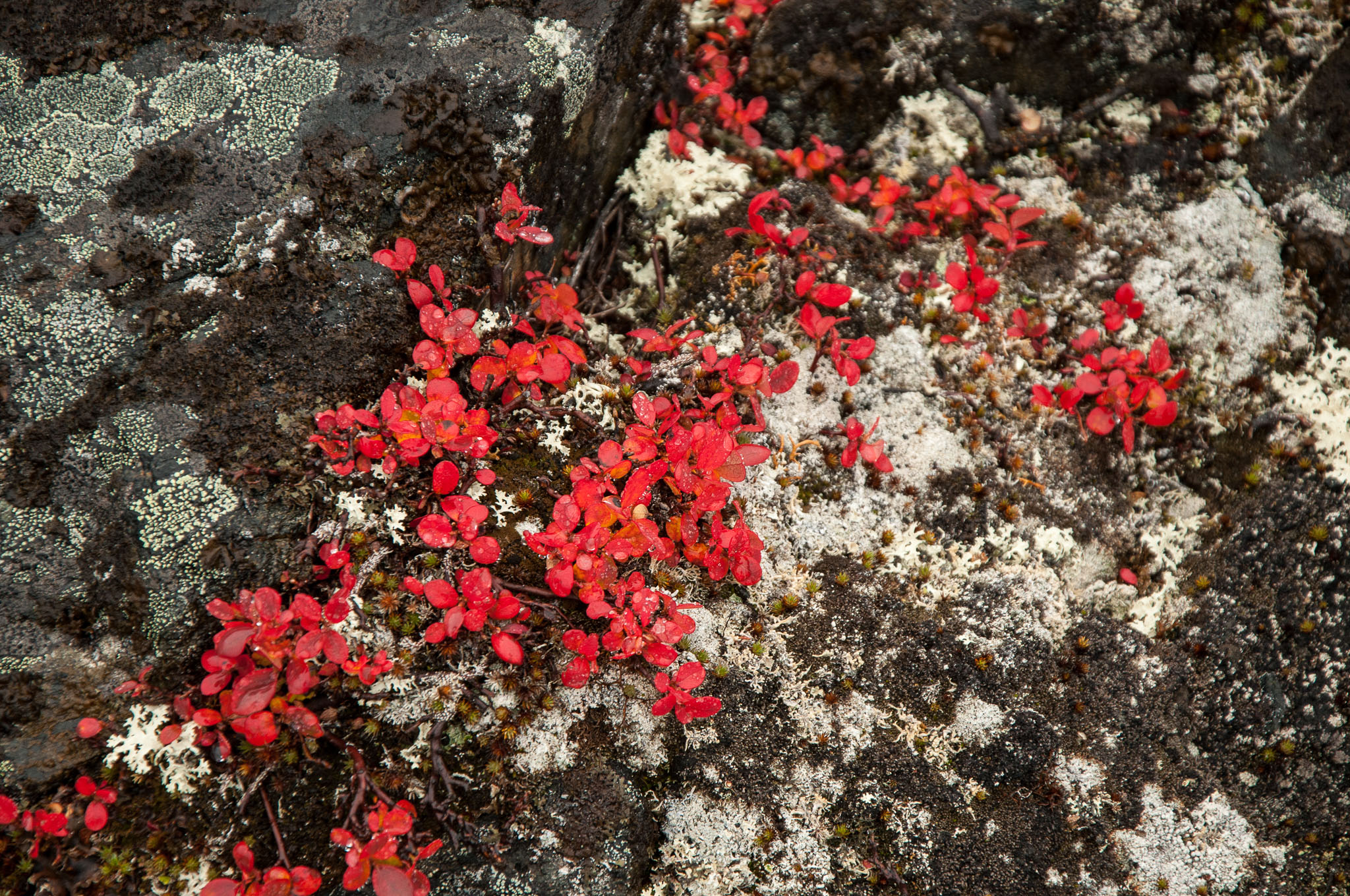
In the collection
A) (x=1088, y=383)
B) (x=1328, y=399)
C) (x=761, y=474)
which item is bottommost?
(x=761, y=474)

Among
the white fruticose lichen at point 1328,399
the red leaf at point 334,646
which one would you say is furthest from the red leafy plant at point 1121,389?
the red leaf at point 334,646

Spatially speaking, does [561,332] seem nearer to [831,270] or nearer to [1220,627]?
[831,270]

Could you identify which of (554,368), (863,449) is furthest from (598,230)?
(863,449)

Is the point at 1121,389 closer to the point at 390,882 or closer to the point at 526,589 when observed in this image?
the point at 526,589

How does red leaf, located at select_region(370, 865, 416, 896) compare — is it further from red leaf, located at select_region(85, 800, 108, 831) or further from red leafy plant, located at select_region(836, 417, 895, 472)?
red leafy plant, located at select_region(836, 417, 895, 472)

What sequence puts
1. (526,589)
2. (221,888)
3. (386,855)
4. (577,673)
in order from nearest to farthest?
(221,888)
(386,855)
(577,673)
(526,589)

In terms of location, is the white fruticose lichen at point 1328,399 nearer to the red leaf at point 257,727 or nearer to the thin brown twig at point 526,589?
the thin brown twig at point 526,589
